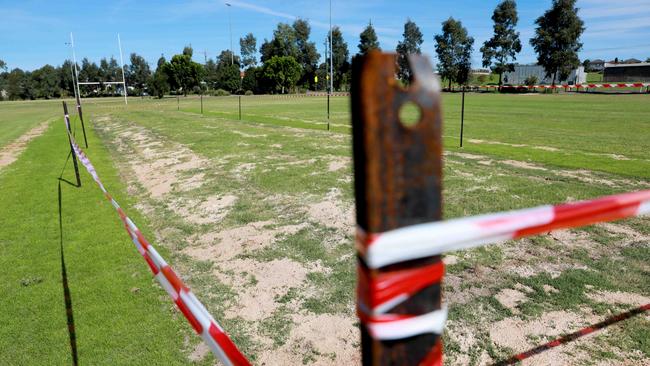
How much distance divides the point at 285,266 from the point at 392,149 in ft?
13.4

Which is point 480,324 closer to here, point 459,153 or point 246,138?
point 459,153

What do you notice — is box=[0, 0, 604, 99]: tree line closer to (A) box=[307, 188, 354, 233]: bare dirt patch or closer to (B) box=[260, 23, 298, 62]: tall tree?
(B) box=[260, 23, 298, 62]: tall tree

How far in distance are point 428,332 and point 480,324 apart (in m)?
2.96

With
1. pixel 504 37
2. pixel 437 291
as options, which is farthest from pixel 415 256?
pixel 504 37

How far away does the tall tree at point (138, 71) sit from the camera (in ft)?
360

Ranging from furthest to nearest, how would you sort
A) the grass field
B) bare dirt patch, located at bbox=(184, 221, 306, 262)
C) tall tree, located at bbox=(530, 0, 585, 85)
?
tall tree, located at bbox=(530, 0, 585, 85) → bare dirt patch, located at bbox=(184, 221, 306, 262) → the grass field

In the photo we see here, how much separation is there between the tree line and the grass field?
48.5m

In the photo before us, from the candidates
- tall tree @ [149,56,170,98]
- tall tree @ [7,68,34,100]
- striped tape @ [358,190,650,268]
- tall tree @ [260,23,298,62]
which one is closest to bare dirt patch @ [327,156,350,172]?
striped tape @ [358,190,650,268]

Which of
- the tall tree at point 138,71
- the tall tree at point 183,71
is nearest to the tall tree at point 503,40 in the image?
the tall tree at point 183,71

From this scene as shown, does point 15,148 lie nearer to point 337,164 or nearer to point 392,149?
point 337,164

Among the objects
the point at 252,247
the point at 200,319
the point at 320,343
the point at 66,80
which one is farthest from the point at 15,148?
Result: the point at 66,80

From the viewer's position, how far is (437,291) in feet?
2.37

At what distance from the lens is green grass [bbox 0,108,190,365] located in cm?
322

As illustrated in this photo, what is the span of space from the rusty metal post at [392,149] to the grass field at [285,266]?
2687 millimetres
